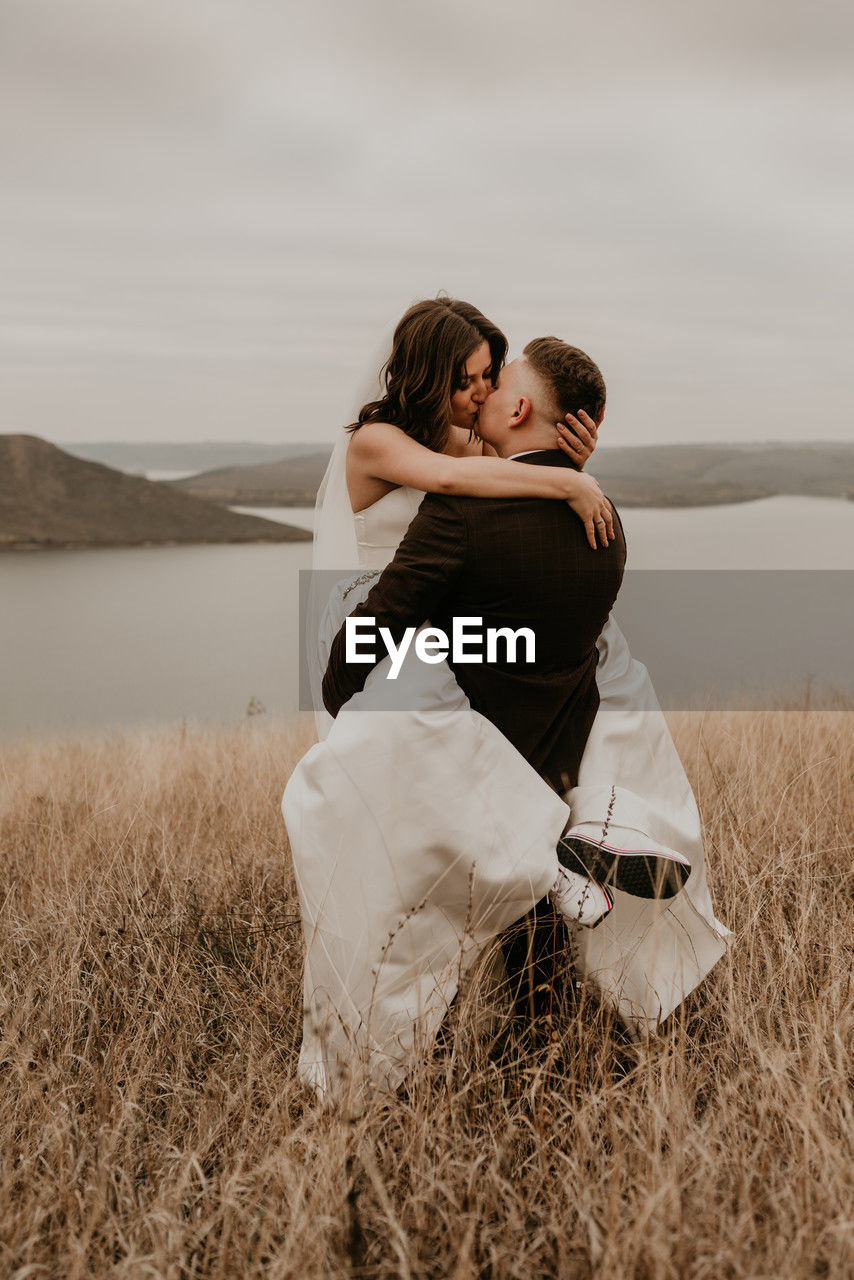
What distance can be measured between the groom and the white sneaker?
4.9 inches

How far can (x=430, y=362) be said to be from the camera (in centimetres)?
321

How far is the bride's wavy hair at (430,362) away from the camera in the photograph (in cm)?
320

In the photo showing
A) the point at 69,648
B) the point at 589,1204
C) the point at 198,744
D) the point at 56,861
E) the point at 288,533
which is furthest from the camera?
the point at 288,533

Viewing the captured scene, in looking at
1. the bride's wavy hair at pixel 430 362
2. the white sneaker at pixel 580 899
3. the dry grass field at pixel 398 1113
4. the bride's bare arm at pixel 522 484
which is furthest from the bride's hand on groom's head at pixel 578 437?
the dry grass field at pixel 398 1113

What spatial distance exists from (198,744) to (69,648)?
19288 mm

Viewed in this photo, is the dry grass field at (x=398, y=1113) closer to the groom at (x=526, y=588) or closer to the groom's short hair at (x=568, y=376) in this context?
the groom at (x=526, y=588)

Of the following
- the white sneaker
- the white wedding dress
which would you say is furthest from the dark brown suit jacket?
the white sneaker

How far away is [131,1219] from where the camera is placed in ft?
6.56

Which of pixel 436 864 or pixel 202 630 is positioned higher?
pixel 436 864

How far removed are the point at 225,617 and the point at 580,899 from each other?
2437cm

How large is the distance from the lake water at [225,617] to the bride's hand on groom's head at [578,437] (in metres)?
0.75

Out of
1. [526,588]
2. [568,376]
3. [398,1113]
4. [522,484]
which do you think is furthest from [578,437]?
[398,1113]

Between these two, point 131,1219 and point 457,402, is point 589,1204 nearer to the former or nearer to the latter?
point 131,1219

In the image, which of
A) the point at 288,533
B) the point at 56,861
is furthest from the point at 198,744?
the point at 288,533
